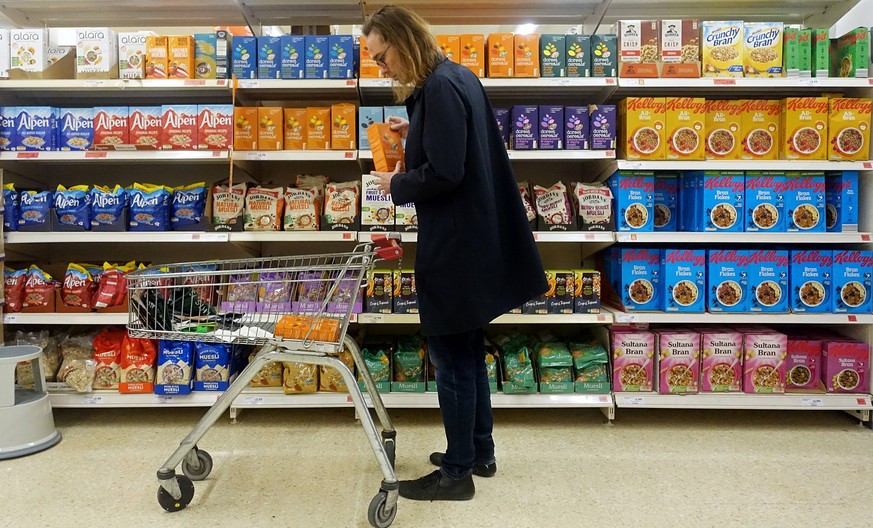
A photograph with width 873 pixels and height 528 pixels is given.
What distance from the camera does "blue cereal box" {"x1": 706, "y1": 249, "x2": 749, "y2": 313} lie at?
271 centimetres

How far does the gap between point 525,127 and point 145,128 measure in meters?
1.88

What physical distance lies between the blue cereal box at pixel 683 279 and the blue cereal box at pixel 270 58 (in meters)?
2.13

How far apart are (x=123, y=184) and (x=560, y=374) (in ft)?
8.87

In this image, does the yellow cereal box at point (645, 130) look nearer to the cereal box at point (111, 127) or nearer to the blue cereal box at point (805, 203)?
the blue cereal box at point (805, 203)

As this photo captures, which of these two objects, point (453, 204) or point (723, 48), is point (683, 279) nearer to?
point (723, 48)

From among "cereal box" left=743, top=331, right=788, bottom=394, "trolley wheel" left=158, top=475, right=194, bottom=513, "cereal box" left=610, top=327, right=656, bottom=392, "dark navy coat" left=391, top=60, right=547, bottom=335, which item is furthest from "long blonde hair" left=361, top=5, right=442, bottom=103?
"cereal box" left=743, top=331, right=788, bottom=394

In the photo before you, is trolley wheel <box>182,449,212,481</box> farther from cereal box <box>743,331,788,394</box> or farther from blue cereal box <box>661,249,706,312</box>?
cereal box <box>743,331,788,394</box>

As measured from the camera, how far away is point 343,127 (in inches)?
107

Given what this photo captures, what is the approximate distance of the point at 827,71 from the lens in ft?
8.91

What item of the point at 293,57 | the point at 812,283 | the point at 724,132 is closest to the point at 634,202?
the point at 724,132

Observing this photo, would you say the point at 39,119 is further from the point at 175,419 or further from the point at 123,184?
the point at 175,419

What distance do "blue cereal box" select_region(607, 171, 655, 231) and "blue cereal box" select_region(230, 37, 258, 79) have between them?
1.89m

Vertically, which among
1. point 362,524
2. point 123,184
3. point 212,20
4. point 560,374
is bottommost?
point 362,524

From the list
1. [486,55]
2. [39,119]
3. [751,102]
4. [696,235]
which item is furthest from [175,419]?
[751,102]
